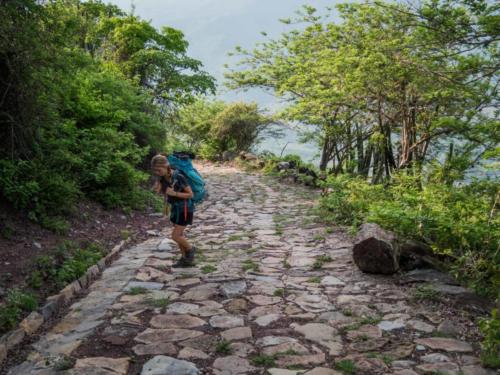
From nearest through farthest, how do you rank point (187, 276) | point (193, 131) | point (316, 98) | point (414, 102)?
point (187, 276) < point (414, 102) < point (316, 98) < point (193, 131)

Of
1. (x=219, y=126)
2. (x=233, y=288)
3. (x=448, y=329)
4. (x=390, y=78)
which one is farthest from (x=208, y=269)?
(x=219, y=126)

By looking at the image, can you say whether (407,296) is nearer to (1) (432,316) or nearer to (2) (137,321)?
(1) (432,316)

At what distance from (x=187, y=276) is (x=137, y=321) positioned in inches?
58.6

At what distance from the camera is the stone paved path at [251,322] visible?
3537 mm

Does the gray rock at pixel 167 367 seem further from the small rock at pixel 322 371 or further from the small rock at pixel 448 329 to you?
the small rock at pixel 448 329

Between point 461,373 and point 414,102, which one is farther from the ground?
point 414,102

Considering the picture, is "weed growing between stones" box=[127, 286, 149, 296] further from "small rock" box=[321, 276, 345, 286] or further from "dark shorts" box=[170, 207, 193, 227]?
"small rock" box=[321, 276, 345, 286]

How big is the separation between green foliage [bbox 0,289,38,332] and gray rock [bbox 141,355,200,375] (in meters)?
1.48

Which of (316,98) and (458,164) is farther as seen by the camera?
(316,98)

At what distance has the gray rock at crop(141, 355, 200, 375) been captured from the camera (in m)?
3.37

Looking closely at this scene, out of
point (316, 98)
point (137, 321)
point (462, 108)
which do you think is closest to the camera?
point (137, 321)

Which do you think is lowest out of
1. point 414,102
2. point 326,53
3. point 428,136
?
point 428,136

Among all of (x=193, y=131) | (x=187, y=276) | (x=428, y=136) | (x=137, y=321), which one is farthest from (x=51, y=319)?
(x=193, y=131)

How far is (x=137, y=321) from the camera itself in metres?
4.34
